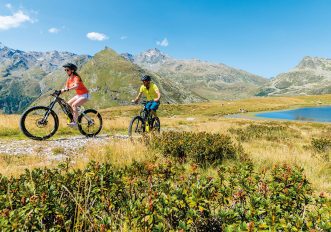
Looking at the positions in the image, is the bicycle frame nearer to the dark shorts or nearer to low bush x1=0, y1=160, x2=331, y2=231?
the dark shorts

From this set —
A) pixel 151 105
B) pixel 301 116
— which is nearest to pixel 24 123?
pixel 151 105

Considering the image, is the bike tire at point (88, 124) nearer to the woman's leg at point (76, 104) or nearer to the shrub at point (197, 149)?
the woman's leg at point (76, 104)

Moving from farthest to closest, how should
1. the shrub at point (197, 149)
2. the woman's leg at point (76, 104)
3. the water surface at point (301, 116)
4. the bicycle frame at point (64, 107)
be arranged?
the water surface at point (301, 116), the woman's leg at point (76, 104), the bicycle frame at point (64, 107), the shrub at point (197, 149)

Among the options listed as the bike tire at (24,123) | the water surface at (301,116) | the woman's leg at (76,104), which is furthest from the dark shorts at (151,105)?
the water surface at (301,116)

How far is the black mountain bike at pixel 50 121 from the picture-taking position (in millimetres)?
13406

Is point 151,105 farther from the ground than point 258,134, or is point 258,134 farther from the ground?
point 151,105

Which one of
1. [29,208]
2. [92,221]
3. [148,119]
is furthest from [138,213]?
[148,119]

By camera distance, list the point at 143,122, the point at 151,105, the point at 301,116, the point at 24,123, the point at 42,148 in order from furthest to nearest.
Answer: the point at 301,116, the point at 151,105, the point at 143,122, the point at 24,123, the point at 42,148

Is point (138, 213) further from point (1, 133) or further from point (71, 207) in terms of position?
point (1, 133)

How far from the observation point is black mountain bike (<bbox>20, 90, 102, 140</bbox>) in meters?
13.4

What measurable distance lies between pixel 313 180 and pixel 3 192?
8376 mm

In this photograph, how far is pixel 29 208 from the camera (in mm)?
3531

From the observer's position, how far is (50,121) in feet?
48.2

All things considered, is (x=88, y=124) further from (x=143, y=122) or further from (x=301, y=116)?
(x=301, y=116)
